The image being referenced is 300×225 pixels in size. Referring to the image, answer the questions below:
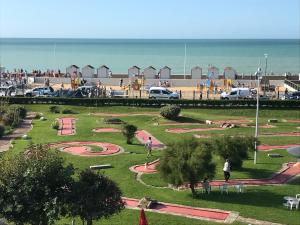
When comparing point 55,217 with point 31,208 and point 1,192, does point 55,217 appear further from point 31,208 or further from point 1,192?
point 1,192

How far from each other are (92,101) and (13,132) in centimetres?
1178

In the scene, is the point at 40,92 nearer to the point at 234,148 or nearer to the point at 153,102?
the point at 153,102

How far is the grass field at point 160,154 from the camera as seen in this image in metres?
20.9

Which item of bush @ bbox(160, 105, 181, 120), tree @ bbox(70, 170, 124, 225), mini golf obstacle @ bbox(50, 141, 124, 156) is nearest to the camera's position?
tree @ bbox(70, 170, 124, 225)

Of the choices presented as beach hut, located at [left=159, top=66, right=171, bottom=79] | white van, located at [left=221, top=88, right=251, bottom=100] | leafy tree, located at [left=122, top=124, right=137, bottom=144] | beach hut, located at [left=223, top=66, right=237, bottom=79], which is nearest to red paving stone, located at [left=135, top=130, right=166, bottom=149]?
leafy tree, located at [left=122, top=124, right=137, bottom=144]

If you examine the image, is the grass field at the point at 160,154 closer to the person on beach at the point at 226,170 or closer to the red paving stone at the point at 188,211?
the red paving stone at the point at 188,211

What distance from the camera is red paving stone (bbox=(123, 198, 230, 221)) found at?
20781 mm

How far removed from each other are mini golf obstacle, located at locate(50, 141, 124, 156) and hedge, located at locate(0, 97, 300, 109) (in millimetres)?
13832

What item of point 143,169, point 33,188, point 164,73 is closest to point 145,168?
point 143,169

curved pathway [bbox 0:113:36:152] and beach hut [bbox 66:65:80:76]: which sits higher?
beach hut [bbox 66:65:80:76]

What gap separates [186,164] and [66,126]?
1806cm

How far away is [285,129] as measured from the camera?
38812 mm

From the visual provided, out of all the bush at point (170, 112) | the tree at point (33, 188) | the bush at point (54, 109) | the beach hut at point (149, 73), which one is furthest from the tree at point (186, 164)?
the beach hut at point (149, 73)

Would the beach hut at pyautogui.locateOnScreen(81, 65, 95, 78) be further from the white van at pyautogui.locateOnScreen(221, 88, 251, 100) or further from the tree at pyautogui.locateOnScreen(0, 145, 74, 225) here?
the tree at pyautogui.locateOnScreen(0, 145, 74, 225)
